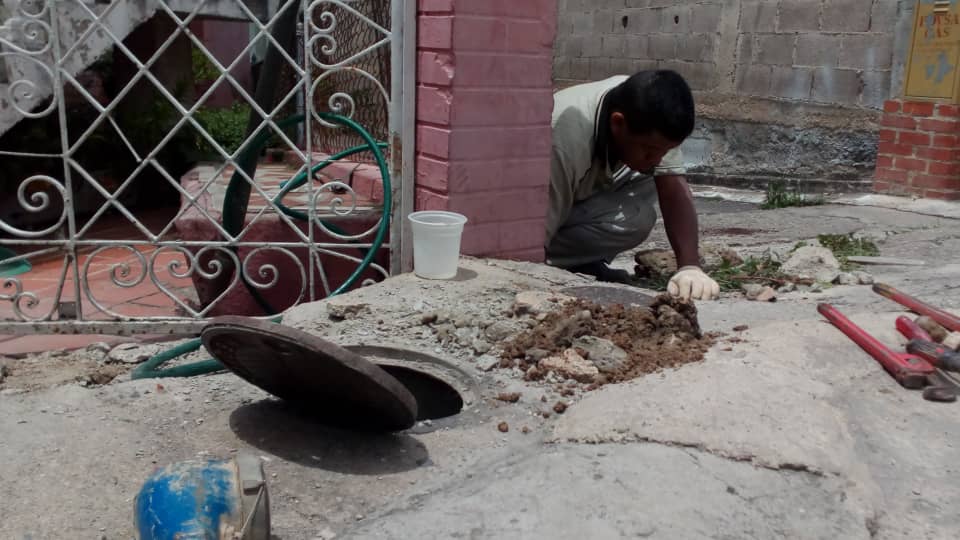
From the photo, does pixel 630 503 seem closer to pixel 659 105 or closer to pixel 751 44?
pixel 659 105

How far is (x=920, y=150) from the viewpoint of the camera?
18.3ft

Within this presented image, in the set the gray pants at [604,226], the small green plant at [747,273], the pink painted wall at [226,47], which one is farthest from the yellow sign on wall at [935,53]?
the pink painted wall at [226,47]

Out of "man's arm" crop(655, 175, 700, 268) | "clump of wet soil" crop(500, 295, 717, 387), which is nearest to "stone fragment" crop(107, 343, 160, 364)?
"clump of wet soil" crop(500, 295, 717, 387)

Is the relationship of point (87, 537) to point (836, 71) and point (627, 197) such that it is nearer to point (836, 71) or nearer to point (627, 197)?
point (627, 197)

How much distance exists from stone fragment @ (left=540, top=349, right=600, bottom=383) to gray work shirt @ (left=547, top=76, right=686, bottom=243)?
1291mm

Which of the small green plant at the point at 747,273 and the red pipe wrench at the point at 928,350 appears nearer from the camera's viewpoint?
the red pipe wrench at the point at 928,350

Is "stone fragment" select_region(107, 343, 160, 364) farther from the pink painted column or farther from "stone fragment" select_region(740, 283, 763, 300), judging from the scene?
"stone fragment" select_region(740, 283, 763, 300)

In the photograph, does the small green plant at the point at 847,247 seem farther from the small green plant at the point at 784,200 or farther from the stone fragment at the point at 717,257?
the small green plant at the point at 784,200

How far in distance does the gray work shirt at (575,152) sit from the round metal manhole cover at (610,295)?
632 millimetres

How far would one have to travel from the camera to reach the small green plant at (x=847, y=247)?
3625mm

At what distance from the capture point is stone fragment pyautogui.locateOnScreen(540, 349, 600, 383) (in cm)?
213

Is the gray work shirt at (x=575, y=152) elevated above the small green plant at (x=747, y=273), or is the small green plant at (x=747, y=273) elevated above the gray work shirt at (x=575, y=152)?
the gray work shirt at (x=575, y=152)

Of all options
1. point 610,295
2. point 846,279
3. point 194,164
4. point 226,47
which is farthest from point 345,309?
point 226,47

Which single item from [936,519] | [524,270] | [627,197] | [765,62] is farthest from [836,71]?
[936,519]
